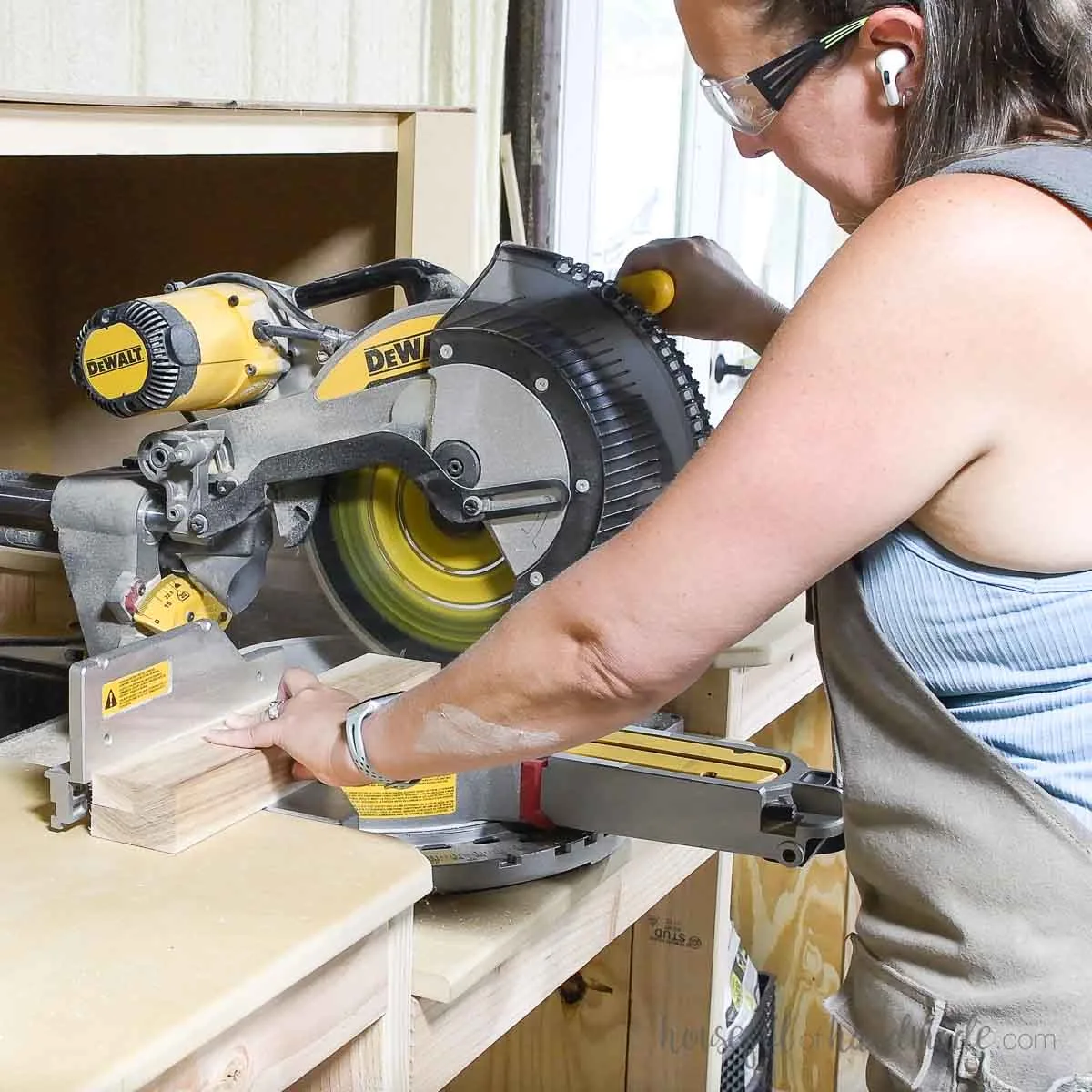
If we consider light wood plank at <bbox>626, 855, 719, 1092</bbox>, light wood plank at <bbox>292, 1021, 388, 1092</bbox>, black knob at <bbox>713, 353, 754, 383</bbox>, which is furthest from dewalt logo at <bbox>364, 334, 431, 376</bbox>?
black knob at <bbox>713, 353, 754, 383</bbox>

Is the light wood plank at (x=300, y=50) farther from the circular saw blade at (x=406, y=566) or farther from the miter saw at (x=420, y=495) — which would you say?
the circular saw blade at (x=406, y=566)

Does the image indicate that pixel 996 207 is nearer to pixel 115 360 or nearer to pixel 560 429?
pixel 560 429

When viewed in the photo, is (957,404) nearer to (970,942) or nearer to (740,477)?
(740,477)

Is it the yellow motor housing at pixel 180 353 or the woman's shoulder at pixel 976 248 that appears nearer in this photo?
the woman's shoulder at pixel 976 248

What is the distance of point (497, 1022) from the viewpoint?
102 centimetres

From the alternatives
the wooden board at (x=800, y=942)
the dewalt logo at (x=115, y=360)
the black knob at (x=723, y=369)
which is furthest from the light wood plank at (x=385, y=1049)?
the black knob at (x=723, y=369)

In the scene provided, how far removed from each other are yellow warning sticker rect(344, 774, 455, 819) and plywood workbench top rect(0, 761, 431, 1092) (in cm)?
11

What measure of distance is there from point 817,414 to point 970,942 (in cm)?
35

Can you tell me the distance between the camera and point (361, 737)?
94cm

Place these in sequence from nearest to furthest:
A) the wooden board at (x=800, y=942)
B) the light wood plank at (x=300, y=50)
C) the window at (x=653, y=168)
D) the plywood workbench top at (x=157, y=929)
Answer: the plywood workbench top at (x=157, y=929) < the light wood plank at (x=300, y=50) < the window at (x=653, y=168) < the wooden board at (x=800, y=942)

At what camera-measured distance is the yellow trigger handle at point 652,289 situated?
43.4 inches

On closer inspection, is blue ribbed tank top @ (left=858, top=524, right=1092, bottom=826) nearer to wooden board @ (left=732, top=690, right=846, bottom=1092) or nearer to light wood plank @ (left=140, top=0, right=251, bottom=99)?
light wood plank @ (left=140, top=0, right=251, bottom=99)

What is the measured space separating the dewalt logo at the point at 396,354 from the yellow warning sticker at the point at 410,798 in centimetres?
32

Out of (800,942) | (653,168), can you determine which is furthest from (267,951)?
(653,168)
